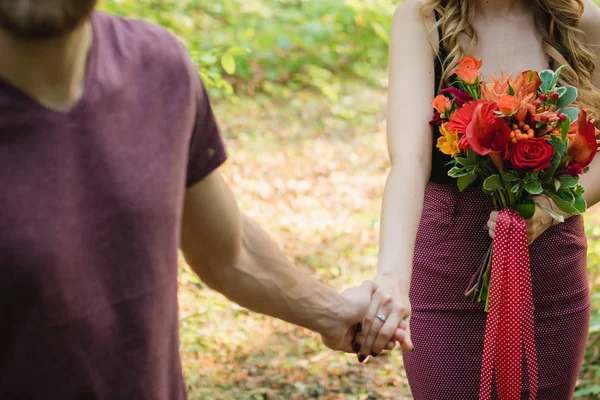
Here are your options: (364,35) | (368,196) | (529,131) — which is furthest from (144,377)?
(364,35)

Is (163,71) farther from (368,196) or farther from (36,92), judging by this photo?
(368,196)

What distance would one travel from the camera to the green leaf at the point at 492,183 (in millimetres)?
2779

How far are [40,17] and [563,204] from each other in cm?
206

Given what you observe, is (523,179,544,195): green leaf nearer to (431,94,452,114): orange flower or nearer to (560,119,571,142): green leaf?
(560,119,571,142): green leaf

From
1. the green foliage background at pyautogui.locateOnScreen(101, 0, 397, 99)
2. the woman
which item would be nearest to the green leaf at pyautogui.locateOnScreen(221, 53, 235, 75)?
the woman

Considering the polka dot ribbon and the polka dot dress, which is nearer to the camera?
the polka dot ribbon

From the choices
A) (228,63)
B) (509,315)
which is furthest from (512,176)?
(228,63)

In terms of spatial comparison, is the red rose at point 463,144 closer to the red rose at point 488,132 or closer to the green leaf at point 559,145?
the red rose at point 488,132

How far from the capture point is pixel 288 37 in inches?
424

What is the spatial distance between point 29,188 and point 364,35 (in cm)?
1036

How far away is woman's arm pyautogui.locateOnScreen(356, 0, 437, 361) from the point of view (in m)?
2.74

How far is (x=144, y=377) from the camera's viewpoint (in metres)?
1.44

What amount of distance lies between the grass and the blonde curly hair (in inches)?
101

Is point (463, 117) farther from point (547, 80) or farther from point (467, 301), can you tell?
point (467, 301)
